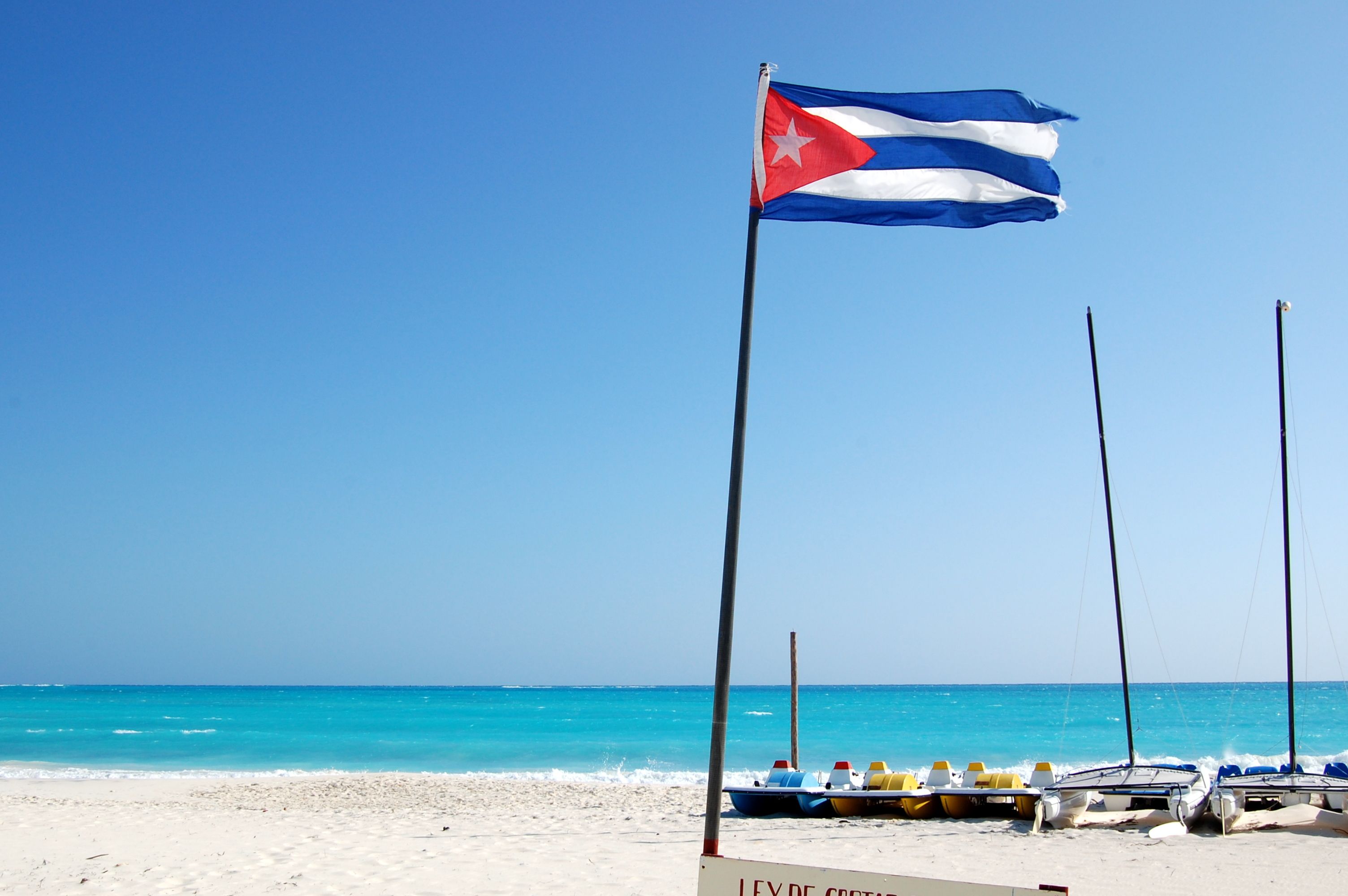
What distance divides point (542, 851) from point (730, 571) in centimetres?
816

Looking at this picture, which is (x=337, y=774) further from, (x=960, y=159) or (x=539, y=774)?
(x=960, y=159)

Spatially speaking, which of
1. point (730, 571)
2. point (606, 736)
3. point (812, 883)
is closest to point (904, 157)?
point (730, 571)

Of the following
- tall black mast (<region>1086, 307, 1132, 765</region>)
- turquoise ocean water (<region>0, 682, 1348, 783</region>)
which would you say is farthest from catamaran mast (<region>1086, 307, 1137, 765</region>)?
turquoise ocean water (<region>0, 682, 1348, 783</region>)

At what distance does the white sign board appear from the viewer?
15.2 feet

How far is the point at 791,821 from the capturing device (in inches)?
655

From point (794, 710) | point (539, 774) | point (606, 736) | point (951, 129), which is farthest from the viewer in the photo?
point (606, 736)

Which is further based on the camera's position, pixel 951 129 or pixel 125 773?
pixel 125 773

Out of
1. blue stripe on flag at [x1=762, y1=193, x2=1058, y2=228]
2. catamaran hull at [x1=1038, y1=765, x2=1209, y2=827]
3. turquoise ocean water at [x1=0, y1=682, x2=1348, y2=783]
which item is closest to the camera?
blue stripe on flag at [x1=762, y1=193, x2=1058, y2=228]

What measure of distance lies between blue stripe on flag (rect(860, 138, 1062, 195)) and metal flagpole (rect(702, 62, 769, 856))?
1.27 metres

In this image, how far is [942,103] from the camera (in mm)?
7734

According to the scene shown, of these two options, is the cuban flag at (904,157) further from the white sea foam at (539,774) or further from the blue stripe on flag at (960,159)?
the white sea foam at (539,774)

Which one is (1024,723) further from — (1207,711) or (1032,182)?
(1032,182)

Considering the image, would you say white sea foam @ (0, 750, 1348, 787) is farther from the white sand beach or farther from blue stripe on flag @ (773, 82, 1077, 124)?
blue stripe on flag @ (773, 82, 1077, 124)

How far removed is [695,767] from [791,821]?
1957 centimetres
